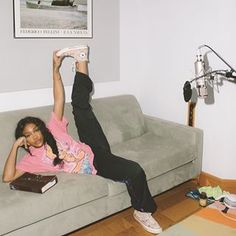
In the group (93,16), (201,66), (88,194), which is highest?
(93,16)

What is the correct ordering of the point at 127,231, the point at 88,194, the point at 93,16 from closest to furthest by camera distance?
the point at 88,194 → the point at 127,231 → the point at 93,16

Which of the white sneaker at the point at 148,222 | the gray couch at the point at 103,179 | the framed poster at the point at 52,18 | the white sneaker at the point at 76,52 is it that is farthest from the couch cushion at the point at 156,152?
the framed poster at the point at 52,18

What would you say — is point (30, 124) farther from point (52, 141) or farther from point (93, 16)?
point (93, 16)

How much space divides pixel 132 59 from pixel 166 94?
49 cm

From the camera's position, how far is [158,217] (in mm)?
2469

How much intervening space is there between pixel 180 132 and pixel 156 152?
1.25 ft

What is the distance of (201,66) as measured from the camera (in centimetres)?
231

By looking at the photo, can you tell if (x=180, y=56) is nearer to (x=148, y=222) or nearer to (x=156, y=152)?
(x=156, y=152)

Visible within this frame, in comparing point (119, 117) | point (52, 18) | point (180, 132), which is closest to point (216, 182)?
point (180, 132)

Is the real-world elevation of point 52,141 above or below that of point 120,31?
below

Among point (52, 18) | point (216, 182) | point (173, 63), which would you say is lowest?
point (216, 182)

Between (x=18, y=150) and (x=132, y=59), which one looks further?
(x=132, y=59)

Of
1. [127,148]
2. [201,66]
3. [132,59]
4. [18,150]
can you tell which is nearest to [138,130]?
[127,148]

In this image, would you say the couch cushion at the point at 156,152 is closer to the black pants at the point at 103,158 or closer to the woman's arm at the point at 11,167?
the black pants at the point at 103,158
